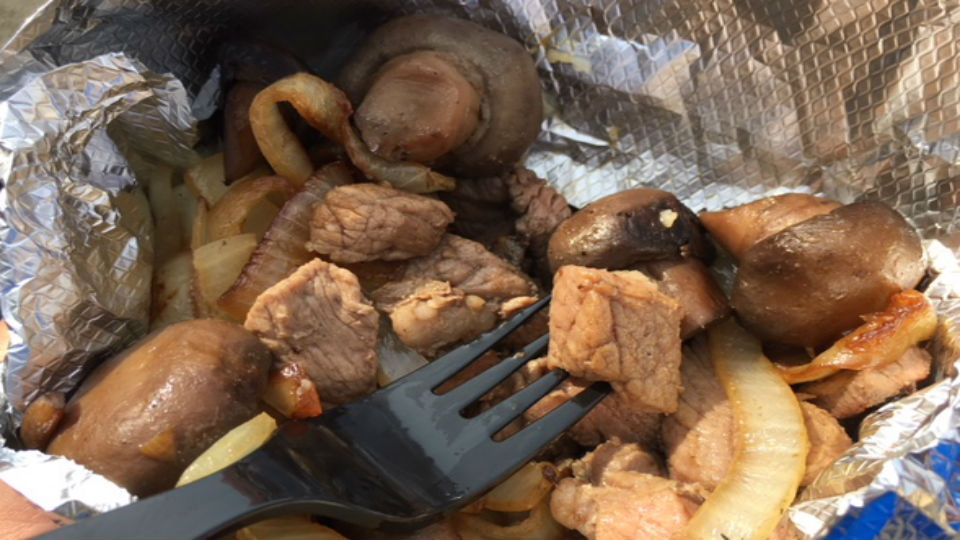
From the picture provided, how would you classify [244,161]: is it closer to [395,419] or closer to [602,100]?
[395,419]

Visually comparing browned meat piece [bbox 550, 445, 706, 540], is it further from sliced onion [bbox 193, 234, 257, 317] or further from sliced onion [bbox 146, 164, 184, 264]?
sliced onion [bbox 146, 164, 184, 264]

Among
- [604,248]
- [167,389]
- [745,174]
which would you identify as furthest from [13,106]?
[745,174]

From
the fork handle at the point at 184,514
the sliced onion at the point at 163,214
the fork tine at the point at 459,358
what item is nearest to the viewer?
the fork handle at the point at 184,514

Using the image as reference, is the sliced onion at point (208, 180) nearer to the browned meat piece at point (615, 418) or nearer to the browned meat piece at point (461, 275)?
the browned meat piece at point (461, 275)

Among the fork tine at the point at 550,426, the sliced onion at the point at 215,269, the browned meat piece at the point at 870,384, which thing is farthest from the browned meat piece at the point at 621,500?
the sliced onion at the point at 215,269

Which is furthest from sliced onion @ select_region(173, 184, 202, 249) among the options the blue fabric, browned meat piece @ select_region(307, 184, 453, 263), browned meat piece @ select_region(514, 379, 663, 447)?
the blue fabric

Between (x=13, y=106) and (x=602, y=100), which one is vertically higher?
(x=13, y=106)

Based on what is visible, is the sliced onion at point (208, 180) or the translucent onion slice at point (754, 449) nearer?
the translucent onion slice at point (754, 449)
